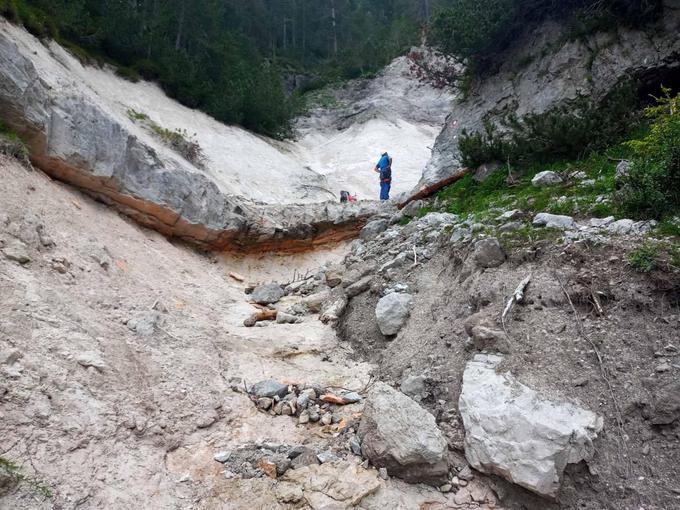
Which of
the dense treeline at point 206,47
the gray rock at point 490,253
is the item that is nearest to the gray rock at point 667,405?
the gray rock at point 490,253

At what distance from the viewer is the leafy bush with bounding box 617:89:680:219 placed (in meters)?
4.95

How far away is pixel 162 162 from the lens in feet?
33.0

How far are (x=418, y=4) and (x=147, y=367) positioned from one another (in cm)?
5356

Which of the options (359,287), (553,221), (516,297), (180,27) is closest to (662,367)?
(516,297)

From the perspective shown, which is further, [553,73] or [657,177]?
[553,73]

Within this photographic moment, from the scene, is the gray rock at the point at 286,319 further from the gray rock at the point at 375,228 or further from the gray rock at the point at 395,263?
the gray rock at the point at 375,228

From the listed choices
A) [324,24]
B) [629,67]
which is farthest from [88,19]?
[324,24]

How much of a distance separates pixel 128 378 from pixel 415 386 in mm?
3150

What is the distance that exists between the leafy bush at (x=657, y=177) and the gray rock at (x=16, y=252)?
307 inches

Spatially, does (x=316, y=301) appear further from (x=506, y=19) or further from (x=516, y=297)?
(x=506, y=19)

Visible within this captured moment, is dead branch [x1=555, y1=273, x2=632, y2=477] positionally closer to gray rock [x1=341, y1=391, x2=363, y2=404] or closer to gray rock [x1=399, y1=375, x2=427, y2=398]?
gray rock [x1=399, y1=375, x2=427, y2=398]

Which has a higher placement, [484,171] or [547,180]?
[484,171]

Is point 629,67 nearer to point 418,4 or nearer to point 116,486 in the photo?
point 116,486

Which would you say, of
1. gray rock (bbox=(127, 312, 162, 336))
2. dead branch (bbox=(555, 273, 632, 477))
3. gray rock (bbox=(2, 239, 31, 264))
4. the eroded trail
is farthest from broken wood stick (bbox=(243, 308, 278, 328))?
dead branch (bbox=(555, 273, 632, 477))
